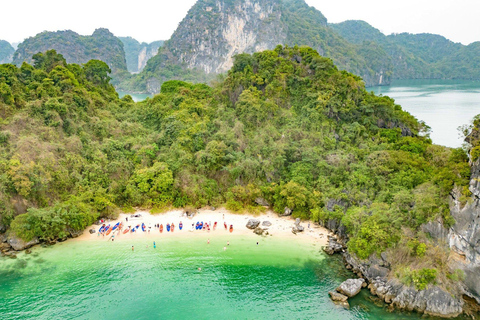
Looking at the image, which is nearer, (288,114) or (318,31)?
(288,114)

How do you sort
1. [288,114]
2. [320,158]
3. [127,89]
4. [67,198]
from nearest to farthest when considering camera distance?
[67,198] → [320,158] → [288,114] → [127,89]

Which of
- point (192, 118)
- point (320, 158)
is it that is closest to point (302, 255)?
point (320, 158)

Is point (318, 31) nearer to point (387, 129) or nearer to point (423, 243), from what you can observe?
point (387, 129)

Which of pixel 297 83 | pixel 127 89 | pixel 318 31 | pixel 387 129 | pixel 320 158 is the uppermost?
pixel 318 31

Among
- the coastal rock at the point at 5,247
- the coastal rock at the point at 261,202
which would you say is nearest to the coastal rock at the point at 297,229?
the coastal rock at the point at 261,202

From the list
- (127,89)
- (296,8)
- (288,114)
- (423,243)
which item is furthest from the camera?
(296,8)

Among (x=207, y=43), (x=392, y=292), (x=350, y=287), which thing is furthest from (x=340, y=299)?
(x=207, y=43)

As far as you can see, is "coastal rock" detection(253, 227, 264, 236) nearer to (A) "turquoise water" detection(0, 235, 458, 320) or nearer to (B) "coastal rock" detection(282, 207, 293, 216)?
(A) "turquoise water" detection(0, 235, 458, 320)

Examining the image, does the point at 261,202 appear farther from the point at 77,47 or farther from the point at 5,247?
the point at 77,47
